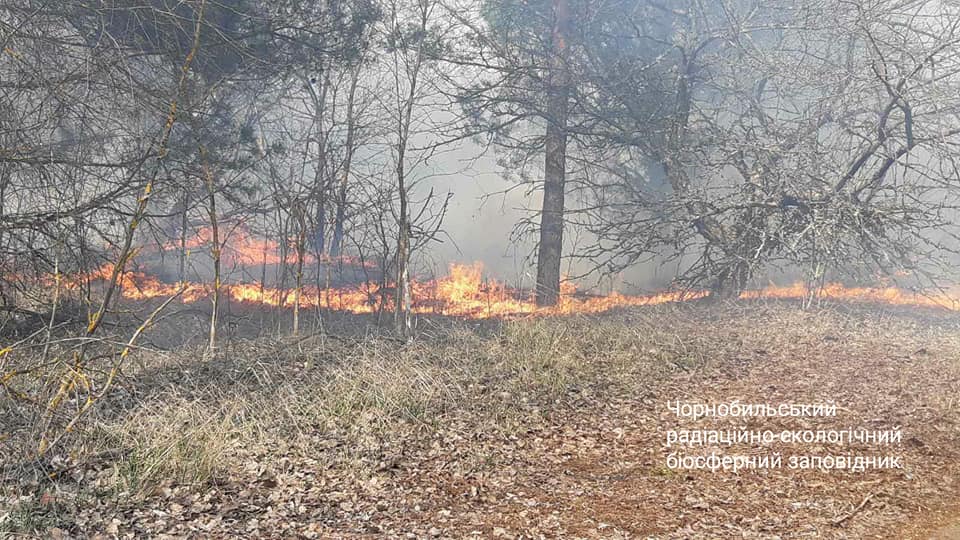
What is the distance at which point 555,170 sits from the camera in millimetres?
14953

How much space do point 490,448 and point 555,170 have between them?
34.1 ft

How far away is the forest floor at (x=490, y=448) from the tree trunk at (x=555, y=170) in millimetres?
6274

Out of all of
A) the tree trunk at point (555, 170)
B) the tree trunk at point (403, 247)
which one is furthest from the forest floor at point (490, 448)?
the tree trunk at point (555, 170)

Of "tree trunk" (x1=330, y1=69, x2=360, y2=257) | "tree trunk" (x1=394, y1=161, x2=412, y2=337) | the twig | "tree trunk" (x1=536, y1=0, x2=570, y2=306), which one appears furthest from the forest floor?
"tree trunk" (x1=536, y1=0, x2=570, y2=306)

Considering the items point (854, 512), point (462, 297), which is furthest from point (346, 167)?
point (854, 512)

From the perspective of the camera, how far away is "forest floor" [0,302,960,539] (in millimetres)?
4094

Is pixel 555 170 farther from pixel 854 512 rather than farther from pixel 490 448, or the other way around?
pixel 854 512

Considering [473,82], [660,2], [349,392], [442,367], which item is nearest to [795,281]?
[660,2]

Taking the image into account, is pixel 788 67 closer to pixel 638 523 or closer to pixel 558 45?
pixel 558 45

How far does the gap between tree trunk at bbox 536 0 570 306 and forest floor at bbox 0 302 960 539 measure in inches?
247

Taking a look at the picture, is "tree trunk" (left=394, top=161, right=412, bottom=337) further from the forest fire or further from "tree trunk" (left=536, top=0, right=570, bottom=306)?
"tree trunk" (left=536, top=0, right=570, bottom=306)

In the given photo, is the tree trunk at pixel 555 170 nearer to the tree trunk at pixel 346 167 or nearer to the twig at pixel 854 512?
the tree trunk at pixel 346 167

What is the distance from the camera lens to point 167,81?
807 cm

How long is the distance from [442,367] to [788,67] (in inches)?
343
